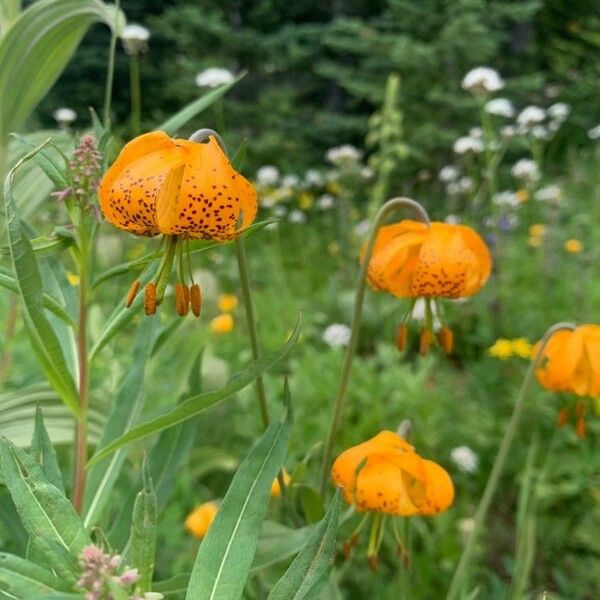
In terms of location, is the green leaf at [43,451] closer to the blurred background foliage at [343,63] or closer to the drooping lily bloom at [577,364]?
the drooping lily bloom at [577,364]

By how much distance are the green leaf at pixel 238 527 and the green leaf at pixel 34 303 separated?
0.17m

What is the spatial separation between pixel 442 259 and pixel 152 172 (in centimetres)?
30

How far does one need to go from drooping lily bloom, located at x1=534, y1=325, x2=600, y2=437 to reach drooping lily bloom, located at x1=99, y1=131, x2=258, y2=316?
0.46 m

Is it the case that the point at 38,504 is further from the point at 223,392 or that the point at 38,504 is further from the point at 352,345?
the point at 352,345

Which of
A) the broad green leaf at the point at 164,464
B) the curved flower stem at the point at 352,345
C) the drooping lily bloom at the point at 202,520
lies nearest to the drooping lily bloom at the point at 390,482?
the curved flower stem at the point at 352,345

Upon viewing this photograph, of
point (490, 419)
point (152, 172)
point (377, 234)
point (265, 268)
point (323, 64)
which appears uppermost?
point (152, 172)

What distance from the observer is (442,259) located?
759mm

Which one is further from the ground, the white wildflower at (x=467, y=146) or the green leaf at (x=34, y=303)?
the green leaf at (x=34, y=303)

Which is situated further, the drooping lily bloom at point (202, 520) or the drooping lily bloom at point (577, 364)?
the drooping lily bloom at point (202, 520)

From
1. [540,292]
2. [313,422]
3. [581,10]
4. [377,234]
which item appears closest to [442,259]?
[377,234]

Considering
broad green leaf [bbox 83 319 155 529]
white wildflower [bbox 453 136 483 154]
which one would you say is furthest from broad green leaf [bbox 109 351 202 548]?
white wildflower [bbox 453 136 483 154]

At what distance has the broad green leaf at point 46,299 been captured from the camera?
0.58 m

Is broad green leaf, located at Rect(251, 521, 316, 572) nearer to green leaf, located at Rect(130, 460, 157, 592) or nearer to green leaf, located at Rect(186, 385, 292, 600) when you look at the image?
green leaf, located at Rect(186, 385, 292, 600)

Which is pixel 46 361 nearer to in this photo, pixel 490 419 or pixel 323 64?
pixel 490 419
